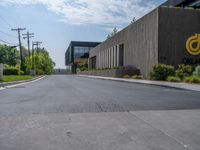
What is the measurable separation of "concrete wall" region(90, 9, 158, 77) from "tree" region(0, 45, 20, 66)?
86.0 m

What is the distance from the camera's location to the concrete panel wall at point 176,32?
33.6 m

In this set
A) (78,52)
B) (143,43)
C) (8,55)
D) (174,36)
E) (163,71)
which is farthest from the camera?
(8,55)

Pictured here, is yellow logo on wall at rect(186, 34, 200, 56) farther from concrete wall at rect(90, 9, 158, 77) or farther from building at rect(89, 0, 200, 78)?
concrete wall at rect(90, 9, 158, 77)

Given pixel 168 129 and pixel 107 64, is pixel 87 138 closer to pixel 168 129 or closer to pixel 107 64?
pixel 168 129

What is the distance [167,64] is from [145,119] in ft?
86.9

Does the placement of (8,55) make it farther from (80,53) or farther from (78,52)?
(80,53)

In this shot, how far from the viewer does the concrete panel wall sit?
33.6 meters

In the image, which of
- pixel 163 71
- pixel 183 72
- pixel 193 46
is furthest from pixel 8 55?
pixel 183 72

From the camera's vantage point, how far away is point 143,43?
3859cm

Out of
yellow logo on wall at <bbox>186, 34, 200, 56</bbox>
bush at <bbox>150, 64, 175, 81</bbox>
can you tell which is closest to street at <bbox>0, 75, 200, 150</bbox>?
bush at <bbox>150, 64, 175, 81</bbox>

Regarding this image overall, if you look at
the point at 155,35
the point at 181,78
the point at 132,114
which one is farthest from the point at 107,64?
the point at 132,114

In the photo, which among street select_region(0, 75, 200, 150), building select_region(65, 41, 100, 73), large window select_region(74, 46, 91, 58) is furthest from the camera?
large window select_region(74, 46, 91, 58)

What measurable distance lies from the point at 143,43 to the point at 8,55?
98756 mm

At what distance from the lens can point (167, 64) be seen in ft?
111
